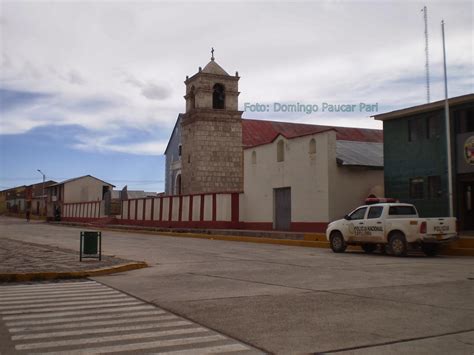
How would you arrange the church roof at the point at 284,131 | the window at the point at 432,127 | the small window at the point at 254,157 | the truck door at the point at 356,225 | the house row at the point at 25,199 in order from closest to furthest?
1. the truck door at the point at 356,225
2. the window at the point at 432,127
3. the small window at the point at 254,157
4. the church roof at the point at 284,131
5. the house row at the point at 25,199

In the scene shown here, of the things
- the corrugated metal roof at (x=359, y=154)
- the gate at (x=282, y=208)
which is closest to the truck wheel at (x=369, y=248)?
the corrugated metal roof at (x=359, y=154)

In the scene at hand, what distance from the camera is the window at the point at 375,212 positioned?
62.0 feet

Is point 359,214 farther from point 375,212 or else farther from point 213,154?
point 213,154

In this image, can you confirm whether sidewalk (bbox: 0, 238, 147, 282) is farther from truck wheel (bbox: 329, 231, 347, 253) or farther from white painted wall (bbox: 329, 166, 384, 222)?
white painted wall (bbox: 329, 166, 384, 222)

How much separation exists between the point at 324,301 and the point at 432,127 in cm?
1778

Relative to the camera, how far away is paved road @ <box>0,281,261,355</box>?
5.89m

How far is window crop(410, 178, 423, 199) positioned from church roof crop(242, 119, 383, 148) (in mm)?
29347

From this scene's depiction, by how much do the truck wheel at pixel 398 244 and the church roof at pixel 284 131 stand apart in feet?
118

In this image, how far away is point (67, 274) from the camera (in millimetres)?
12516

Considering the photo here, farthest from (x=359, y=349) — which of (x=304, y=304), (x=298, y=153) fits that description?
(x=298, y=153)

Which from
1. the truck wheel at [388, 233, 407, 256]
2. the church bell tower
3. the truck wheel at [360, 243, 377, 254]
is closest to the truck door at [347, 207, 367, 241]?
the truck wheel at [360, 243, 377, 254]

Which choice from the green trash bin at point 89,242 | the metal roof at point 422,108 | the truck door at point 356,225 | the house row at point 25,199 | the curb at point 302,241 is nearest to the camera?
the green trash bin at point 89,242

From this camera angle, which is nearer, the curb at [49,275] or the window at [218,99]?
the curb at [49,275]

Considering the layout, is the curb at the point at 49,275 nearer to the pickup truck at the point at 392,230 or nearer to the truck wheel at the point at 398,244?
the pickup truck at the point at 392,230
